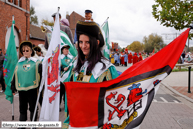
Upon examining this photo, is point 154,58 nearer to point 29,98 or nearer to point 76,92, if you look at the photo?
point 76,92

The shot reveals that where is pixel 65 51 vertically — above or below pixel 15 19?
below

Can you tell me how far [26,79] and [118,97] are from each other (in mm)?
2490

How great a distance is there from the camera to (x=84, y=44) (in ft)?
6.68

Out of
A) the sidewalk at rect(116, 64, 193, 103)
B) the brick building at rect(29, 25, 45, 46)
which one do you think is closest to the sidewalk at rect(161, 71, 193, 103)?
the sidewalk at rect(116, 64, 193, 103)

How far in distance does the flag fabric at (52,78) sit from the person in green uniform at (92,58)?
1353 mm

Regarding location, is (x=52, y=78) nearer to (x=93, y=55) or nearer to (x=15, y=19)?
(x=93, y=55)

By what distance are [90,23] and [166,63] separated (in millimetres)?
1204

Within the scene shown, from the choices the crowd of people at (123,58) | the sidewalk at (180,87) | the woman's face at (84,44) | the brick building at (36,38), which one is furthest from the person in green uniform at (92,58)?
the brick building at (36,38)

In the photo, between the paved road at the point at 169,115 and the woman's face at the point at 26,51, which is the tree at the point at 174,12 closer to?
the paved road at the point at 169,115

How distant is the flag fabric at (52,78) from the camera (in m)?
3.27

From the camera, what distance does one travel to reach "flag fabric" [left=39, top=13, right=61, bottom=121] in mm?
3271

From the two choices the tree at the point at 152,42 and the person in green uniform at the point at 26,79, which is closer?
the person in green uniform at the point at 26,79

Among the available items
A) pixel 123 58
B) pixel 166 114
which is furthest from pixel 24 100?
pixel 123 58

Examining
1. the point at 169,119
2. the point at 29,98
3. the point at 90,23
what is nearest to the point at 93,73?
the point at 90,23
